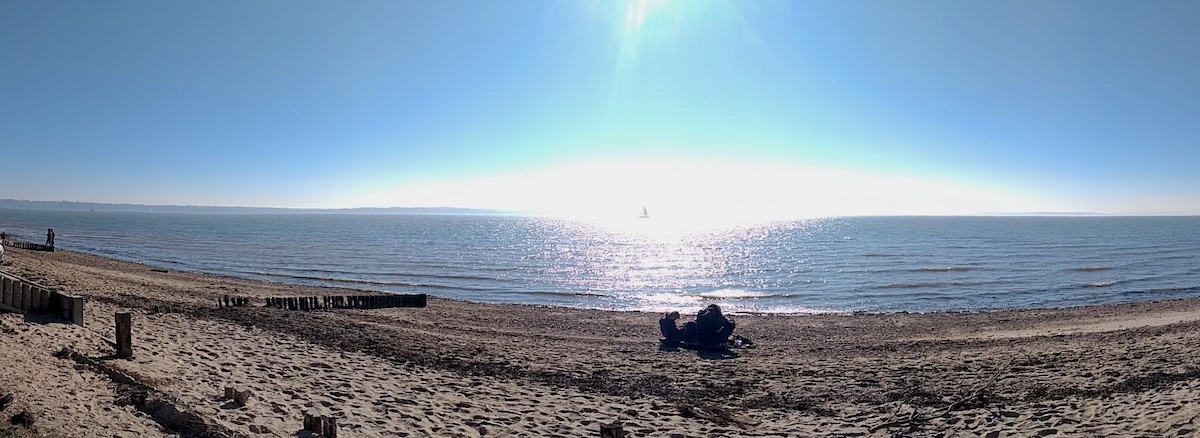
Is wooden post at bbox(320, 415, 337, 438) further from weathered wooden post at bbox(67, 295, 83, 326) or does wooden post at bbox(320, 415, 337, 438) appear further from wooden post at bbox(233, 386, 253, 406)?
weathered wooden post at bbox(67, 295, 83, 326)

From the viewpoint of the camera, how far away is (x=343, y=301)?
84.0 ft

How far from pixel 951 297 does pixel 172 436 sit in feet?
123

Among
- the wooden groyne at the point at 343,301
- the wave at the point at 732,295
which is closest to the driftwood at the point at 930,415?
the wooden groyne at the point at 343,301

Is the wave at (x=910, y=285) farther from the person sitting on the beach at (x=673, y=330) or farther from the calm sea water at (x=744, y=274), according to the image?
the person sitting on the beach at (x=673, y=330)

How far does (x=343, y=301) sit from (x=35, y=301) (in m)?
12.8

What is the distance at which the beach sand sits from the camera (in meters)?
9.41

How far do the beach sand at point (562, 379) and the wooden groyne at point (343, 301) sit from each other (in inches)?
65.4

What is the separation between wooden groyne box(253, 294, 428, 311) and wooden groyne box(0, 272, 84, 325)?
974cm

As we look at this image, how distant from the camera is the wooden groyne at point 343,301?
23.3 m

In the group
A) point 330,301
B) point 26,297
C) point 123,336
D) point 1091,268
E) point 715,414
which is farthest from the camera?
point 1091,268

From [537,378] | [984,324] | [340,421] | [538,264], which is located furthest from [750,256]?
[340,421]

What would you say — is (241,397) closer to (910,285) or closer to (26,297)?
(26,297)

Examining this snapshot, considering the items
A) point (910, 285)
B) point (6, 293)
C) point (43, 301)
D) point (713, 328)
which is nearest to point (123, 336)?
point (43, 301)

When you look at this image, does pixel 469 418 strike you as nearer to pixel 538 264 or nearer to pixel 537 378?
pixel 537 378
